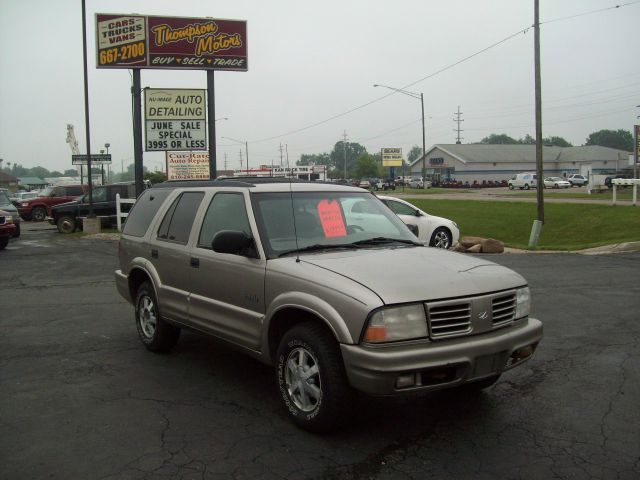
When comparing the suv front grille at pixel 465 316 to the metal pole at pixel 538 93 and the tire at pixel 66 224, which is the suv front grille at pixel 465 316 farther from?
the tire at pixel 66 224

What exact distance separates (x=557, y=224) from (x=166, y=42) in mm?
14790

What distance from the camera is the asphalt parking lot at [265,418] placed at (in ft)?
12.3

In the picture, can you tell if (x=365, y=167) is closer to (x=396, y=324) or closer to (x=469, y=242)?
(x=469, y=242)

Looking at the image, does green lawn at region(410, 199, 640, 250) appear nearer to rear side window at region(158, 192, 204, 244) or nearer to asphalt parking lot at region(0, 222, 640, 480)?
asphalt parking lot at region(0, 222, 640, 480)

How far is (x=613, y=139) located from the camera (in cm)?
14462

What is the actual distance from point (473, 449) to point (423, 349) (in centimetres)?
76

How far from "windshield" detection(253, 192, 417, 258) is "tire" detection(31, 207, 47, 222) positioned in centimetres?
3220

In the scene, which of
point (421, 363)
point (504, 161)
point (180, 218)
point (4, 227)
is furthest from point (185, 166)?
point (504, 161)

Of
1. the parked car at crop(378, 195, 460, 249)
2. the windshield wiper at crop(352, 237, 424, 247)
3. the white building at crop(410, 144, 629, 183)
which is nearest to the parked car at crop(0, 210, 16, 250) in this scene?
the parked car at crop(378, 195, 460, 249)

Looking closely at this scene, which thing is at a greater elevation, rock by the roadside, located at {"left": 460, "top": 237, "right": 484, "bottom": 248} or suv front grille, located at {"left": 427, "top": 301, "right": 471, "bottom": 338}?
suv front grille, located at {"left": 427, "top": 301, "right": 471, "bottom": 338}

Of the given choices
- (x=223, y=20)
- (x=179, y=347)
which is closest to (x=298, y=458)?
(x=179, y=347)

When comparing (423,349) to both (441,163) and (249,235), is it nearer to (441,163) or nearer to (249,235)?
(249,235)

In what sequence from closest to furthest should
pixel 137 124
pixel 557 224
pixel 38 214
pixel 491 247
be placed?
pixel 491 247 → pixel 137 124 → pixel 557 224 → pixel 38 214

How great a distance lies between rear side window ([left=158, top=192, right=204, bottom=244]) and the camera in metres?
5.80
